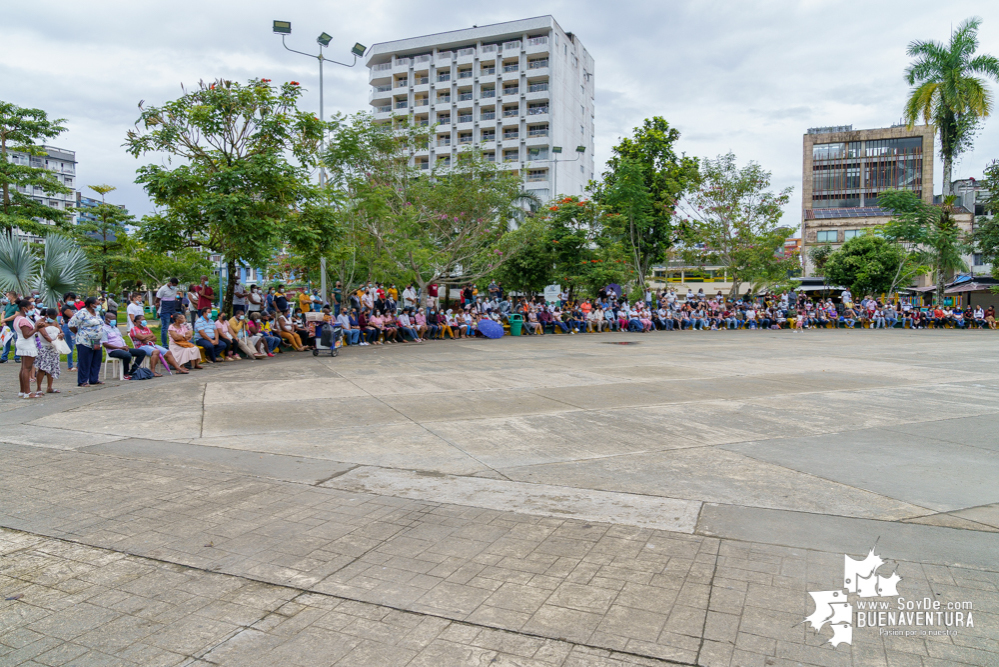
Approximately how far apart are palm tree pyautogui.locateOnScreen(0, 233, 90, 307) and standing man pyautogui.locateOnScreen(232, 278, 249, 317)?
16.9ft

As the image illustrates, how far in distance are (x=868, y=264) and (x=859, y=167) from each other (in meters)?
38.9

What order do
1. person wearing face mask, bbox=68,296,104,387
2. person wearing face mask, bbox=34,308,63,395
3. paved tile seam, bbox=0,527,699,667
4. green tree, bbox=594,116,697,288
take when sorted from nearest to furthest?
paved tile seam, bbox=0,527,699,667 → person wearing face mask, bbox=34,308,63,395 → person wearing face mask, bbox=68,296,104,387 → green tree, bbox=594,116,697,288

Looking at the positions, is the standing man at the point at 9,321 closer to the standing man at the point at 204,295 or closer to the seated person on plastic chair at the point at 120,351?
the standing man at the point at 204,295

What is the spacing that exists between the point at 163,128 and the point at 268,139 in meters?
2.47

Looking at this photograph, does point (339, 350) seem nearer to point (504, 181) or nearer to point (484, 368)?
point (484, 368)

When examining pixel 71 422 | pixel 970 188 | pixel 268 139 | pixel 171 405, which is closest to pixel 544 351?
pixel 268 139

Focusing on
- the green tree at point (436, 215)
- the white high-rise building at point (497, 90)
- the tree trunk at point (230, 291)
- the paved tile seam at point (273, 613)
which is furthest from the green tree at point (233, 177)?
the white high-rise building at point (497, 90)

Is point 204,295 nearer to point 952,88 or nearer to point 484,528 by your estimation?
point 484,528

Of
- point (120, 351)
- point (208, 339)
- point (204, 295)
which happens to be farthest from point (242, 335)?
point (120, 351)

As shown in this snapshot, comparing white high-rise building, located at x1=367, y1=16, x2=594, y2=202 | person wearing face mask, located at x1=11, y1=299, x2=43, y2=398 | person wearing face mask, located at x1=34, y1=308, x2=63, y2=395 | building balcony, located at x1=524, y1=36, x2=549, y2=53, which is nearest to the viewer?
person wearing face mask, located at x1=11, y1=299, x2=43, y2=398

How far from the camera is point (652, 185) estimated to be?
3234cm

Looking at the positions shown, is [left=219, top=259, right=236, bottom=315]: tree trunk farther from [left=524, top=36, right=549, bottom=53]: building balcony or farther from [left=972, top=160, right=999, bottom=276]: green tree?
[left=524, top=36, right=549, bottom=53]: building balcony

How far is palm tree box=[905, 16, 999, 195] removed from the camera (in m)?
32.1

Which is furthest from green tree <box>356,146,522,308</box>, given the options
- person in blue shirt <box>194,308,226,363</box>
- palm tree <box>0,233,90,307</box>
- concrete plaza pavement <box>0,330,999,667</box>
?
concrete plaza pavement <box>0,330,999,667</box>
